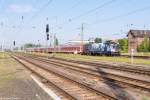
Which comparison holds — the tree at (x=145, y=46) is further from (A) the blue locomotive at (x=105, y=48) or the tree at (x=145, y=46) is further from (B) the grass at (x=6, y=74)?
(B) the grass at (x=6, y=74)

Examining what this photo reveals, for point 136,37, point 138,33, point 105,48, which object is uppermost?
point 138,33

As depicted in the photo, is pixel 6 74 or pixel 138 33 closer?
pixel 6 74

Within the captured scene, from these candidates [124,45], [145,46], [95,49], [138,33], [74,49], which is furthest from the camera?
[124,45]

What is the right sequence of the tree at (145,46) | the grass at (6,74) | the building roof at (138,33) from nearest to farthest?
the grass at (6,74)
the tree at (145,46)
the building roof at (138,33)

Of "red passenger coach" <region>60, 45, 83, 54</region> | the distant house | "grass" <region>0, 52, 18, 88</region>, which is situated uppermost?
the distant house

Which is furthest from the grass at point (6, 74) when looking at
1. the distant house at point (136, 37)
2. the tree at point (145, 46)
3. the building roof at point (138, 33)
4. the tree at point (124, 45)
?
the tree at point (124, 45)

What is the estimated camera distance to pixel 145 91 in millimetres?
13336

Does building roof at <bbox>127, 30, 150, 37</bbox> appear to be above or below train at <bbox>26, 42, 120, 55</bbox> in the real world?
above

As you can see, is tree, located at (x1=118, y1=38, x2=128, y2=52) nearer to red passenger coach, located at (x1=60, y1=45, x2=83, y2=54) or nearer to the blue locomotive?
red passenger coach, located at (x1=60, y1=45, x2=83, y2=54)

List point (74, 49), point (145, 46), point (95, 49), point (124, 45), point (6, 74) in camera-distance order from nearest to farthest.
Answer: point (6, 74) < point (95, 49) < point (74, 49) < point (145, 46) < point (124, 45)

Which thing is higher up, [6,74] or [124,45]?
[124,45]

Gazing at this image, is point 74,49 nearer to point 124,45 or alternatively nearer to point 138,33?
point 138,33

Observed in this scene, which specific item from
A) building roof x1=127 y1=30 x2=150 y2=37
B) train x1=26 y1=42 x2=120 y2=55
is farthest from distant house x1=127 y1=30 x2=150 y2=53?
train x1=26 y1=42 x2=120 y2=55

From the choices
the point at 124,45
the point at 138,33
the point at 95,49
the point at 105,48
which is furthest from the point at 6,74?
the point at 124,45
